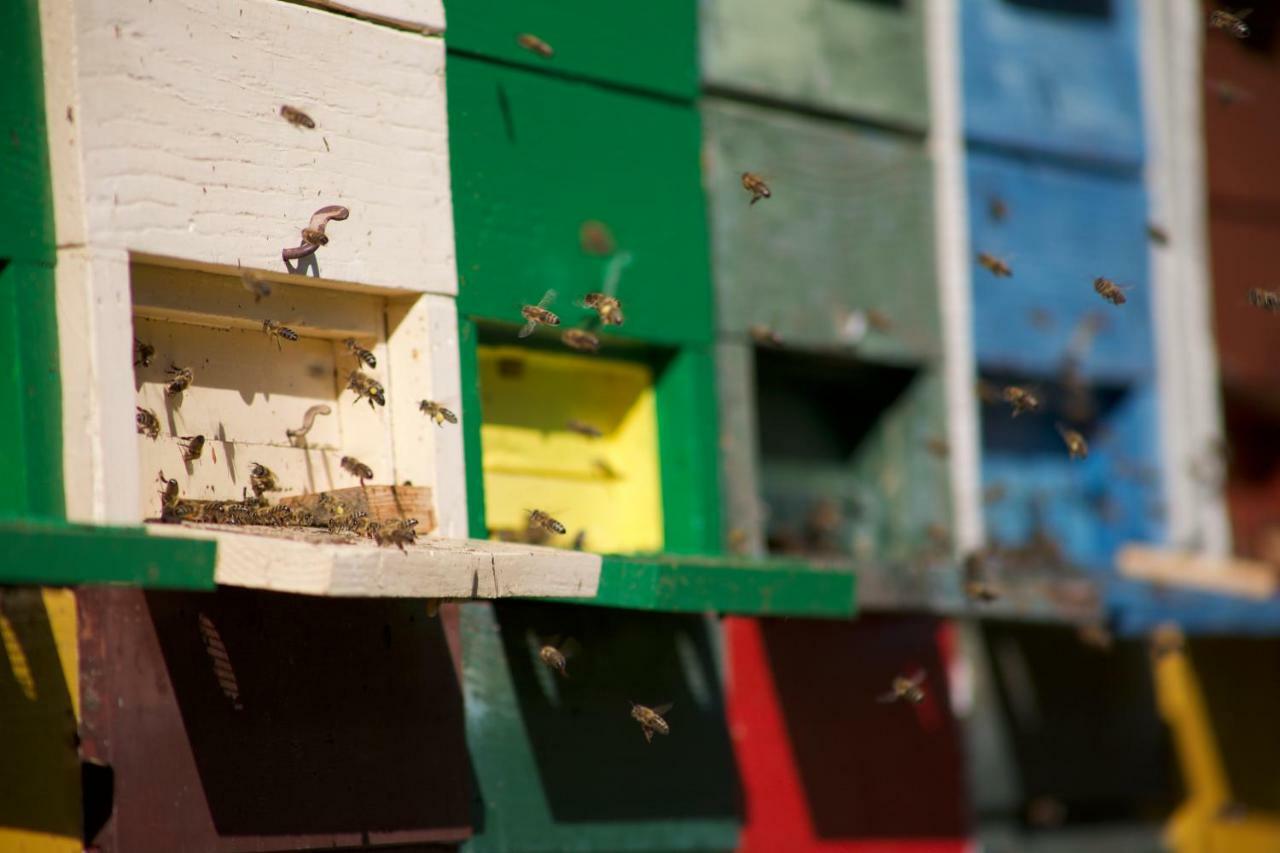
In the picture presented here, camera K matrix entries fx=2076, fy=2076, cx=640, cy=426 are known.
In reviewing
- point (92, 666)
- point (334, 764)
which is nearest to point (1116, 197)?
point (334, 764)

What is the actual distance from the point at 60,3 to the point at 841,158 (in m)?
5.37

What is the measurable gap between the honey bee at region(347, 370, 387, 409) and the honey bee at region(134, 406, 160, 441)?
97cm

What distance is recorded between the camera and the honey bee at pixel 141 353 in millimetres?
8328

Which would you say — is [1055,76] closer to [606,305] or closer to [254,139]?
[606,305]

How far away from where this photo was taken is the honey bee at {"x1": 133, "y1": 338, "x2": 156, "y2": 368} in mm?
8328

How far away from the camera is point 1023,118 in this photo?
43.9 ft

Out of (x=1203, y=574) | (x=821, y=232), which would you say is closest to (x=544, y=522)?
(x=821, y=232)

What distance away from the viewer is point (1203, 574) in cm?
1295

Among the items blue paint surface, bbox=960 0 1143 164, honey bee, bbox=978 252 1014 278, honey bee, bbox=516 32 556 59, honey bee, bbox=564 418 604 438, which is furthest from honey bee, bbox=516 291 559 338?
blue paint surface, bbox=960 0 1143 164

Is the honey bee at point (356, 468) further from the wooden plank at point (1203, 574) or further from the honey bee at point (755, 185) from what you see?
the wooden plank at point (1203, 574)

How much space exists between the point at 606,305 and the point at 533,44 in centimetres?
131

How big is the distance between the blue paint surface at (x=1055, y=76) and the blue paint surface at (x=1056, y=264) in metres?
0.20

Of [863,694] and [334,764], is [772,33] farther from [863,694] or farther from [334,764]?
[334,764]

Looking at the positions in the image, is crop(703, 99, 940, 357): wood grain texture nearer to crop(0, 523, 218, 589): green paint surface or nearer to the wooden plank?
the wooden plank
